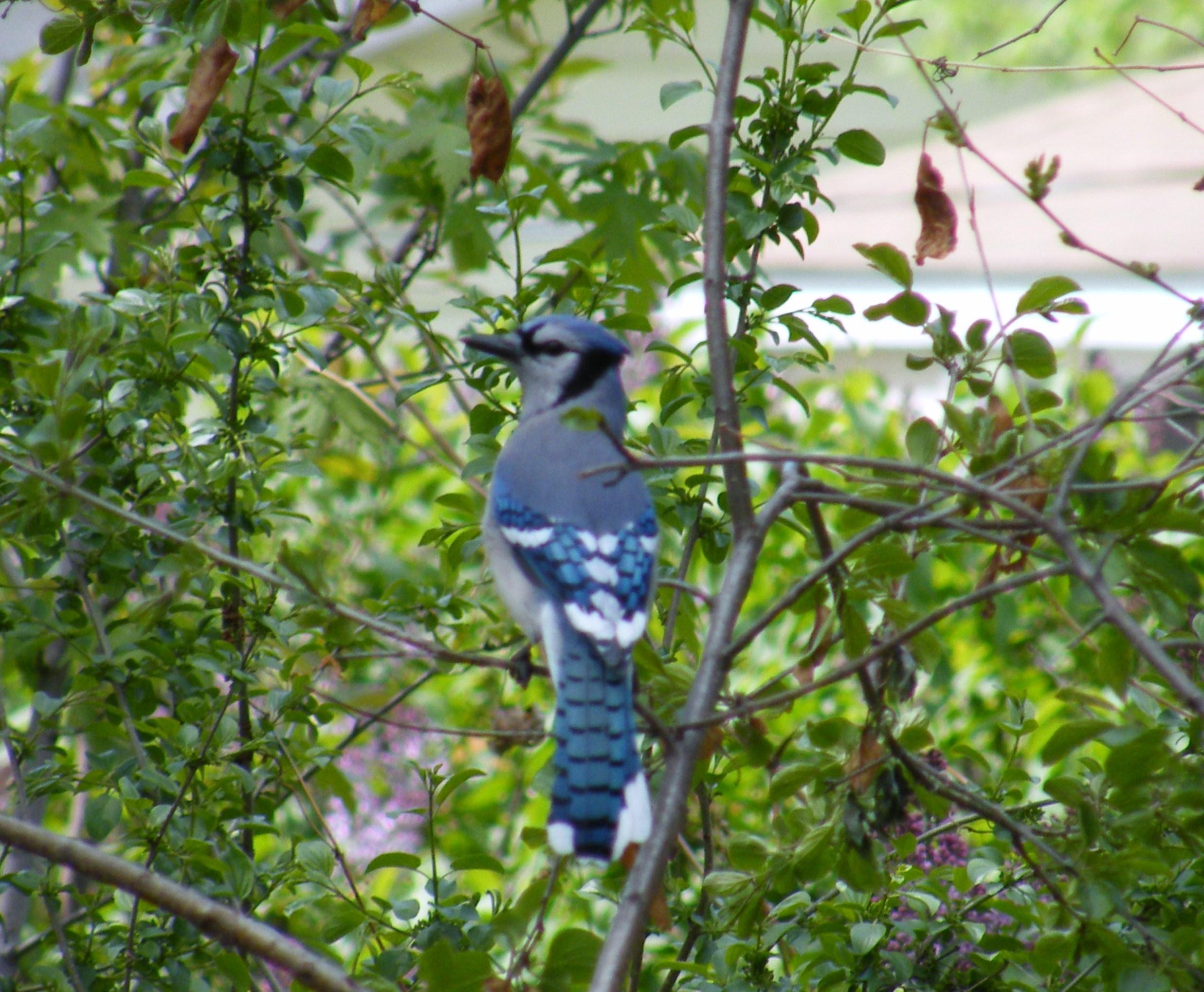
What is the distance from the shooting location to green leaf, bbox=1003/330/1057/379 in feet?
5.11

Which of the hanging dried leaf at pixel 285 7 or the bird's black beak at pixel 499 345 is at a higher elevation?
the hanging dried leaf at pixel 285 7

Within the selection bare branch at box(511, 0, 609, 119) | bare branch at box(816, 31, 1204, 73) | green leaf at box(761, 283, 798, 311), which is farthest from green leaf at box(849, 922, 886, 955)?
→ bare branch at box(511, 0, 609, 119)

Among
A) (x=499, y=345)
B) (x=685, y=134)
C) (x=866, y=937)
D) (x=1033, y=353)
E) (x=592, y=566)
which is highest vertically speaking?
(x=685, y=134)

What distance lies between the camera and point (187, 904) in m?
1.11

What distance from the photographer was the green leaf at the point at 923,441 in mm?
1558

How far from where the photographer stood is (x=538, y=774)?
1.67 metres

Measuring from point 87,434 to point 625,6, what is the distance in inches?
51.2

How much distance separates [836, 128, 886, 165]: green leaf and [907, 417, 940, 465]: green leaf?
397 mm

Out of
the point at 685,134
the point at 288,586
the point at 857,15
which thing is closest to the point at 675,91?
the point at 685,134

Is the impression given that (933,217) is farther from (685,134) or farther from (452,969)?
(452,969)

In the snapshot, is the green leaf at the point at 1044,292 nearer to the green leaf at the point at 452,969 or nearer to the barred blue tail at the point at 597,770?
the barred blue tail at the point at 597,770

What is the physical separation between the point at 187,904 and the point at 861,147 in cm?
127

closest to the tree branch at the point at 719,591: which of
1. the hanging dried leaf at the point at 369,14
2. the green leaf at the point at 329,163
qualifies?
the hanging dried leaf at the point at 369,14

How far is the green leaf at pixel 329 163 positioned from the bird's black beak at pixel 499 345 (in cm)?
29
